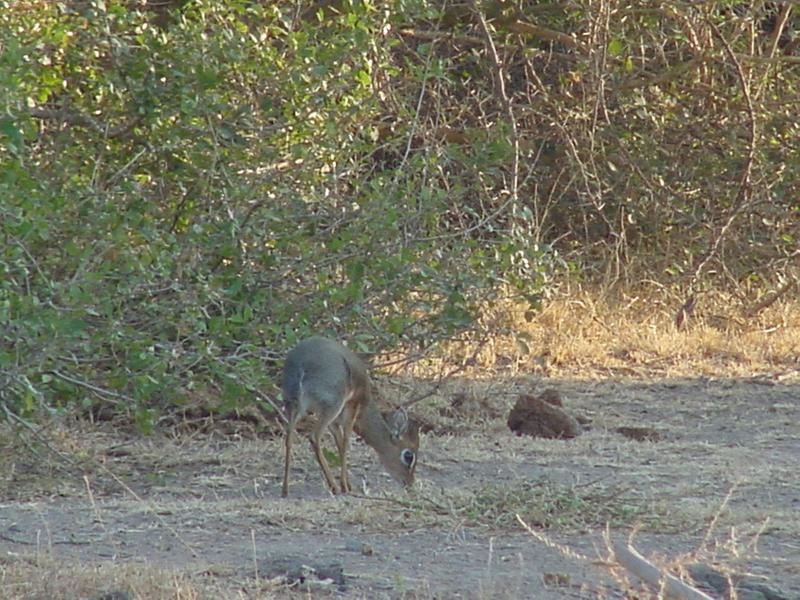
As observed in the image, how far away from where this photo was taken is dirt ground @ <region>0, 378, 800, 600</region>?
4.92m

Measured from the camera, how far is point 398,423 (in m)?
7.34

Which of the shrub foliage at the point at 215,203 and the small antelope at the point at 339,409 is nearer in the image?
the shrub foliage at the point at 215,203

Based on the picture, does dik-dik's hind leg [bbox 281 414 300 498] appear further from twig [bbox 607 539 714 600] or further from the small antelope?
twig [bbox 607 539 714 600]

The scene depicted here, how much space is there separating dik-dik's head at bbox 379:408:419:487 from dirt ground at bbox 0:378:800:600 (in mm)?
96

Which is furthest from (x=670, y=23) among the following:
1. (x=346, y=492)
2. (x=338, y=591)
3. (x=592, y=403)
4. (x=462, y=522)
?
(x=338, y=591)

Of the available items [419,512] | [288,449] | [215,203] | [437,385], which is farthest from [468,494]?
[215,203]

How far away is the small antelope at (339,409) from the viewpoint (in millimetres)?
6977

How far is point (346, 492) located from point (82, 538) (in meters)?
1.60

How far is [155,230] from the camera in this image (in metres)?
7.13

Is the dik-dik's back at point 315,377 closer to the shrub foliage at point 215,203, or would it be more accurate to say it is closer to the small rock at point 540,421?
the shrub foliage at point 215,203

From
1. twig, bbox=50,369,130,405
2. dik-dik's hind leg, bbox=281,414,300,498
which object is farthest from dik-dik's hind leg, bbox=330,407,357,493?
twig, bbox=50,369,130,405

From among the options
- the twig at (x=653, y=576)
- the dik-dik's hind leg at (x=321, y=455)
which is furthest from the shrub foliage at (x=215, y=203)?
the twig at (x=653, y=576)

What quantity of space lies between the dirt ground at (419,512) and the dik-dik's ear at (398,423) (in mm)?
241

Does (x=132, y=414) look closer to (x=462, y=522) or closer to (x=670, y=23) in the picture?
(x=462, y=522)
